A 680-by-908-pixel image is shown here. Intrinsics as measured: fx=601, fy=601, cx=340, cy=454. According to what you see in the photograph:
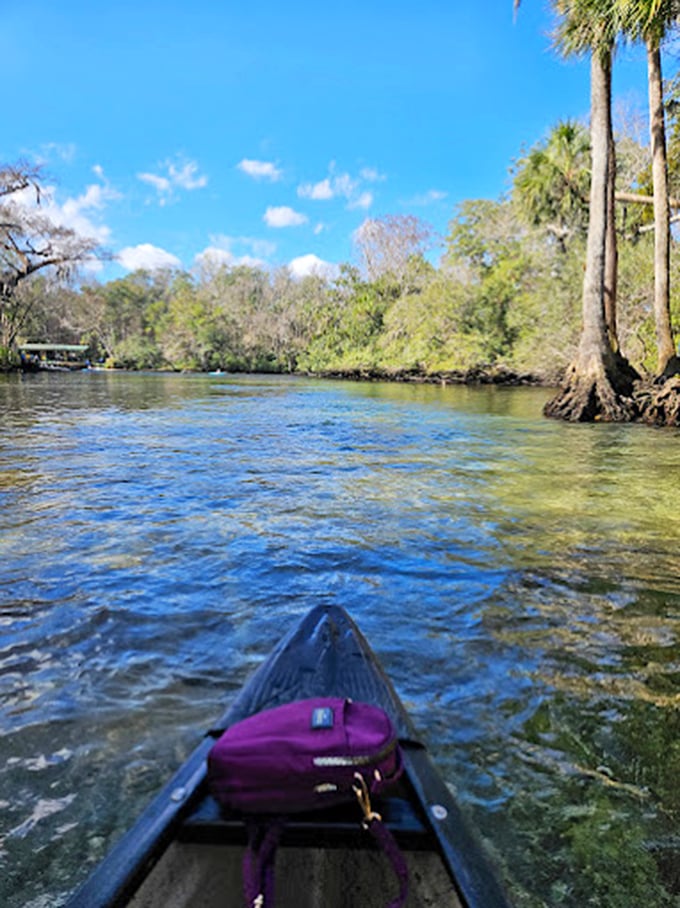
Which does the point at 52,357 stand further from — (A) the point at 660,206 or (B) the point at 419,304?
(A) the point at 660,206

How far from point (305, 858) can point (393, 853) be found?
8.1 inches

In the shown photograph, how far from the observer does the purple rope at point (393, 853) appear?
1233 millimetres

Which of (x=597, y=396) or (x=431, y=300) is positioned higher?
(x=431, y=300)

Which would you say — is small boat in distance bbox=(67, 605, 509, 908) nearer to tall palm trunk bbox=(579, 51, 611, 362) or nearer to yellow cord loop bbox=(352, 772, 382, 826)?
yellow cord loop bbox=(352, 772, 382, 826)

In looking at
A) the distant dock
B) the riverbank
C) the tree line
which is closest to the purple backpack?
the tree line

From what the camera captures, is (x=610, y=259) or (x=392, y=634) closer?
(x=392, y=634)

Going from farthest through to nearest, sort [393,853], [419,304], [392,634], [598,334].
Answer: [419,304] < [598,334] < [392,634] < [393,853]

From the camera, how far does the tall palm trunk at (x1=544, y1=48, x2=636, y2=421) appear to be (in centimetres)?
1530

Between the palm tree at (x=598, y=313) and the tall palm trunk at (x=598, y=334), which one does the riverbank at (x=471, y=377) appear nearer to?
the palm tree at (x=598, y=313)

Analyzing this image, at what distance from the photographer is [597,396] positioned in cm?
1538

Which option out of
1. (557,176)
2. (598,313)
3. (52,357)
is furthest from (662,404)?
(52,357)

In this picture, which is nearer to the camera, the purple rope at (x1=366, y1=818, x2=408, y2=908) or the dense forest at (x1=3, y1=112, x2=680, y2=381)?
the purple rope at (x1=366, y1=818, x2=408, y2=908)

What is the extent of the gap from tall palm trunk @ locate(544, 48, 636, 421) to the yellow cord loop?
1491 centimetres

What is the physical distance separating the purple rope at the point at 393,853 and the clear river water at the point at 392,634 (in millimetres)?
692
